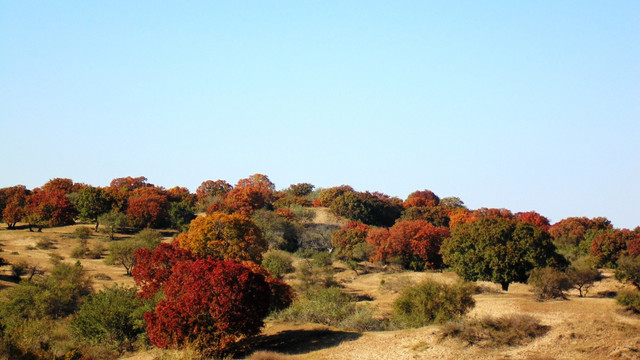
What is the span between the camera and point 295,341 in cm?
2834

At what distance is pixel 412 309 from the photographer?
109 ft

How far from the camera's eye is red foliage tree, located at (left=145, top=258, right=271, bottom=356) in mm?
25734

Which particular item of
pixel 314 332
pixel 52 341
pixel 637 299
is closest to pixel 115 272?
pixel 52 341

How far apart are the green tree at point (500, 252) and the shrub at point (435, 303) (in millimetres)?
13307

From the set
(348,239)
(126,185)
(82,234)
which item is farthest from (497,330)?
(126,185)

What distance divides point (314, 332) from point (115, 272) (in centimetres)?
3275

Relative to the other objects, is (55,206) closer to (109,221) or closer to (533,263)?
(109,221)

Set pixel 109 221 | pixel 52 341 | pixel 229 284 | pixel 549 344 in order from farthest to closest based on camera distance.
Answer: pixel 109 221
pixel 52 341
pixel 229 284
pixel 549 344

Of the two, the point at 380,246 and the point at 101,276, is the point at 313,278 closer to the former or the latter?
the point at 380,246

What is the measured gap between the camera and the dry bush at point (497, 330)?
2511 centimetres

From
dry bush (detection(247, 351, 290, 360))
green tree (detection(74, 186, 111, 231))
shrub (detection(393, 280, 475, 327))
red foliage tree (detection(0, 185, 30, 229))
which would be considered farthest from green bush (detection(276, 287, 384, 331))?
red foliage tree (detection(0, 185, 30, 229))

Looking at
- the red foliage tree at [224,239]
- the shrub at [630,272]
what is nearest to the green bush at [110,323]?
the red foliage tree at [224,239]

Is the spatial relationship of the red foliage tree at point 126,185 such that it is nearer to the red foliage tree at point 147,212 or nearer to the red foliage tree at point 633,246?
the red foliage tree at point 147,212

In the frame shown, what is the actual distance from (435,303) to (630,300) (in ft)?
30.7
